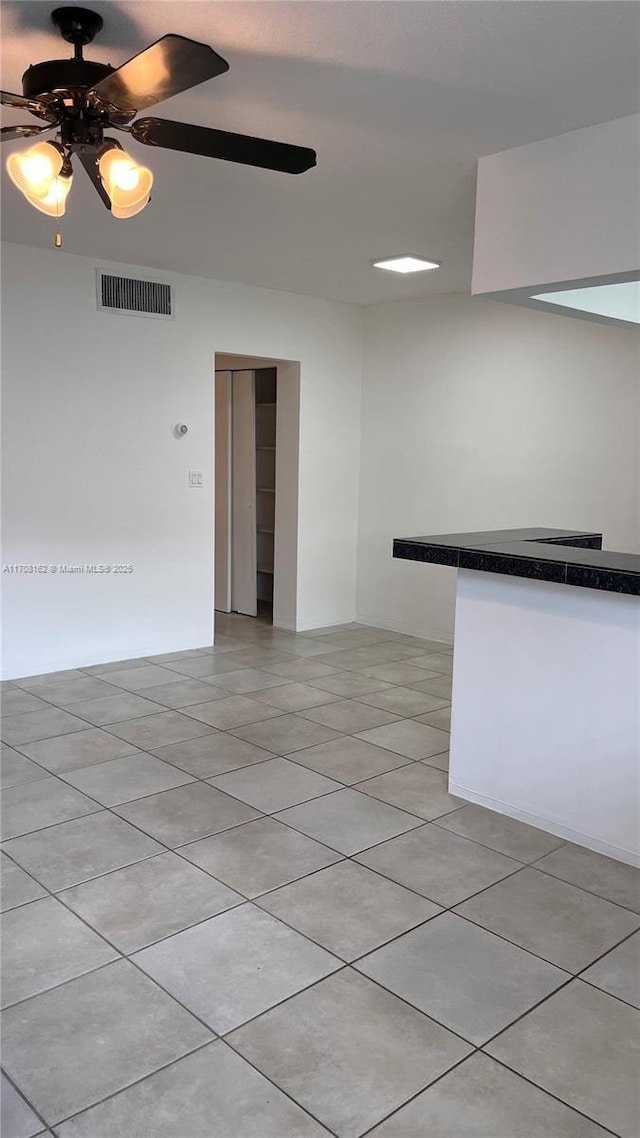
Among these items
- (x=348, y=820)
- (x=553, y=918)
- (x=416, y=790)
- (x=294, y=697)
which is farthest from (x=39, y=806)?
(x=553, y=918)

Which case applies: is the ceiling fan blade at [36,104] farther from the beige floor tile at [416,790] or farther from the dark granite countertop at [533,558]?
the beige floor tile at [416,790]

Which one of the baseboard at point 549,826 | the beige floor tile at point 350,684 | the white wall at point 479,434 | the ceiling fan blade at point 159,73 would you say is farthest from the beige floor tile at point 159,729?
the ceiling fan blade at point 159,73

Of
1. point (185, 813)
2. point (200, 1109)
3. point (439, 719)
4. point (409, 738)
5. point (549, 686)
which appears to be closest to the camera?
point (200, 1109)

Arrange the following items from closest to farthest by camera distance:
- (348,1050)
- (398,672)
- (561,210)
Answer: (348,1050), (561,210), (398,672)

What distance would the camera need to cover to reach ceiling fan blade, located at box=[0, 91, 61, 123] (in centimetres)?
205

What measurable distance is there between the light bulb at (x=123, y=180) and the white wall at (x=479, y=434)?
3.42 meters

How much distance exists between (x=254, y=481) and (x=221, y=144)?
465 cm

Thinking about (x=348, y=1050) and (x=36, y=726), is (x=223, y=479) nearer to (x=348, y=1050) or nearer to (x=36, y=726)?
(x=36, y=726)

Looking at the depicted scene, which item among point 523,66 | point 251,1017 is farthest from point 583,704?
point 523,66

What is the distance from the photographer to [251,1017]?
2084 mm

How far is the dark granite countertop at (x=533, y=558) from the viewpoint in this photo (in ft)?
9.09

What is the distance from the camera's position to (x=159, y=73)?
1838 millimetres

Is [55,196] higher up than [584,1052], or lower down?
higher up

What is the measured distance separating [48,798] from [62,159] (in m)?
2.30
